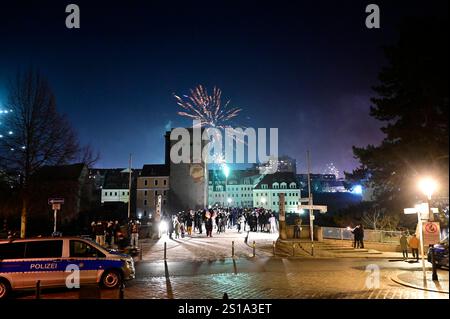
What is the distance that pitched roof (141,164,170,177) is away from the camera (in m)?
98.1

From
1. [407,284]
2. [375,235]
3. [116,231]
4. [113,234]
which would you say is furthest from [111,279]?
[375,235]

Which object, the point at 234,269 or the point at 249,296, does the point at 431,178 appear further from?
the point at 234,269

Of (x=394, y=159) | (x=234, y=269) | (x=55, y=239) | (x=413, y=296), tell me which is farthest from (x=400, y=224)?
(x=55, y=239)

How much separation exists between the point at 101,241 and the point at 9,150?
304 inches

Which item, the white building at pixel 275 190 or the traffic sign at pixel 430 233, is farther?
the white building at pixel 275 190

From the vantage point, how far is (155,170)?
99062 mm

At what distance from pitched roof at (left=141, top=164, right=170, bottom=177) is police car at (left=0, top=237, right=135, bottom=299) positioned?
281ft

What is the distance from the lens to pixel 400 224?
33750mm

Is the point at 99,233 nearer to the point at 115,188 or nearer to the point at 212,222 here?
the point at 212,222

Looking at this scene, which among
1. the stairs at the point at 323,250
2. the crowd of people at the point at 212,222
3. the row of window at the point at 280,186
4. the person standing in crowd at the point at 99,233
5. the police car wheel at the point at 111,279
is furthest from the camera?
the row of window at the point at 280,186

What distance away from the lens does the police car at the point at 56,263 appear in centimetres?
1179

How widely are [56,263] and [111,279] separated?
6.06 ft

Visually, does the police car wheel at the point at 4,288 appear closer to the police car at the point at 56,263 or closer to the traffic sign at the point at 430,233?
the police car at the point at 56,263

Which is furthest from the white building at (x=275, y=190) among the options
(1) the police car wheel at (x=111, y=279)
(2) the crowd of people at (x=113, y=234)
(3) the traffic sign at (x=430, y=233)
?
(1) the police car wheel at (x=111, y=279)
